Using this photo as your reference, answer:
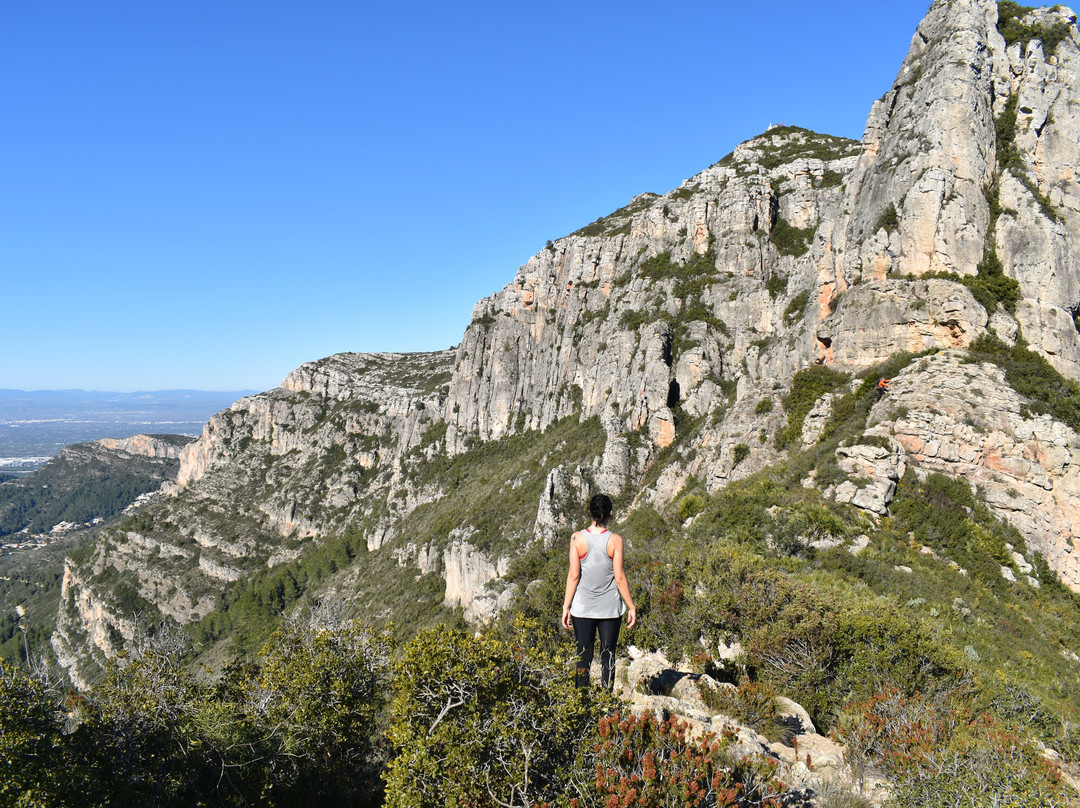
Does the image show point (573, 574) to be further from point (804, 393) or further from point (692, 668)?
point (804, 393)

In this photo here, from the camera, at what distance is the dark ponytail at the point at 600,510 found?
7.57 metres

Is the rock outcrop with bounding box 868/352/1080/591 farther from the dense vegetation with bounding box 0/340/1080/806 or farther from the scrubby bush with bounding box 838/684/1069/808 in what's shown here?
the scrubby bush with bounding box 838/684/1069/808

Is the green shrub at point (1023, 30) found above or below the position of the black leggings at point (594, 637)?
above

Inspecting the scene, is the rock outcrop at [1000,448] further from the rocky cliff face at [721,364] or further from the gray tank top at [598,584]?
the gray tank top at [598,584]

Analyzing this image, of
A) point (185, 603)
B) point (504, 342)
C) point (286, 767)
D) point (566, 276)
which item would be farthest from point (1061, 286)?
point (185, 603)

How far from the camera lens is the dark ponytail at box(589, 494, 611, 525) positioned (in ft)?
24.8

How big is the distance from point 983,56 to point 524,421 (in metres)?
66.7

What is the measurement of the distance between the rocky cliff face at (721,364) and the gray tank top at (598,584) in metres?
16.5

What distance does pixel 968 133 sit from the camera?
29625 millimetres

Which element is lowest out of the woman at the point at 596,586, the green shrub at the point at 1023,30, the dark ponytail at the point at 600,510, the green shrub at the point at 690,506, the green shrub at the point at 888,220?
the green shrub at the point at 690,506

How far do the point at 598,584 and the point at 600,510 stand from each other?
1.11m

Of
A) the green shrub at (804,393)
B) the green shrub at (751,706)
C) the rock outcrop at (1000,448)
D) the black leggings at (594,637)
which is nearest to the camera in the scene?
the black leggings at (594,637)

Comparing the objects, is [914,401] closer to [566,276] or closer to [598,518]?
[598,518]

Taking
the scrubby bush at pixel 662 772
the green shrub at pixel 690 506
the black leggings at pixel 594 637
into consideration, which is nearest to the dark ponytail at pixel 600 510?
the black leggings at pixel 594 637
